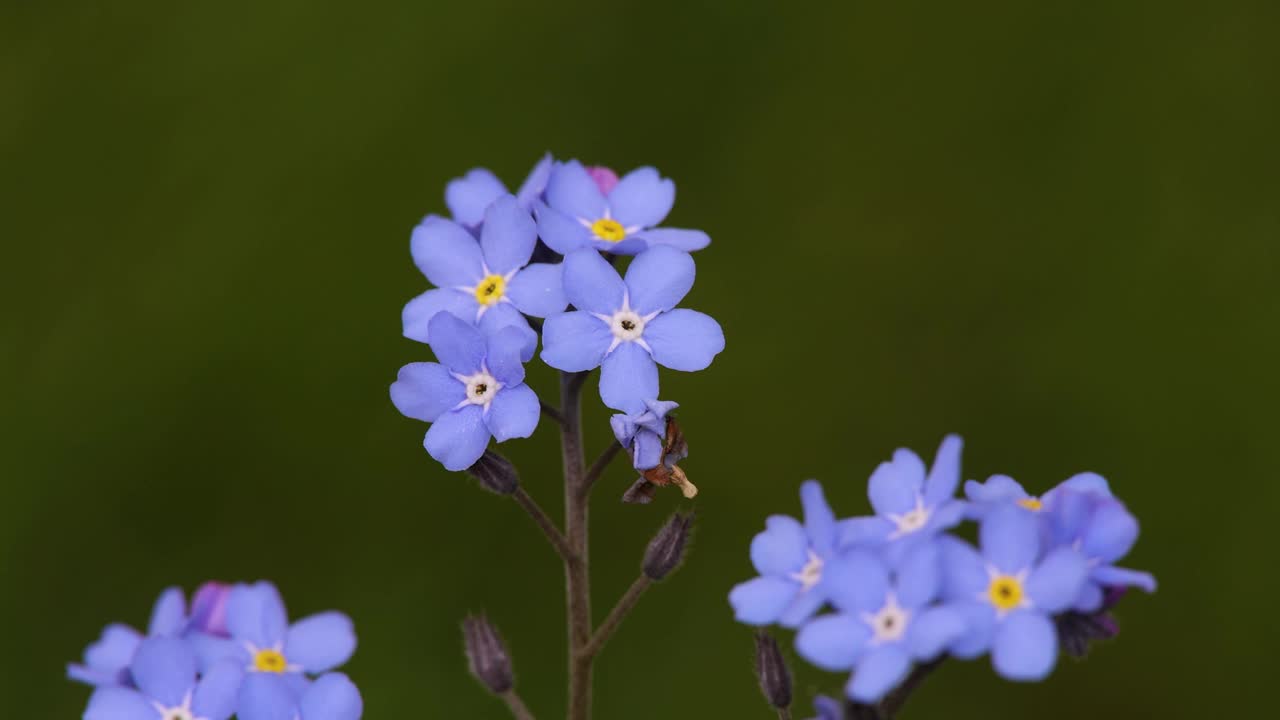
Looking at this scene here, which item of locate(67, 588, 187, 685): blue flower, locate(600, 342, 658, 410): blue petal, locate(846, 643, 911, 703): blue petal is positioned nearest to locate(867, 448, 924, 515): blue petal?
locate(846, 643, 911, 703): blue petal

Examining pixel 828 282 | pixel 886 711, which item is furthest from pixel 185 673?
pixel 828 282

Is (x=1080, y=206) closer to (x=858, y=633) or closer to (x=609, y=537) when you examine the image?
(x=609, y=537)

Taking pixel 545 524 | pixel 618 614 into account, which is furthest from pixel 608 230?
pixel 618 614

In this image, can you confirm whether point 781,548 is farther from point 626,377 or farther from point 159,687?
point 159,687

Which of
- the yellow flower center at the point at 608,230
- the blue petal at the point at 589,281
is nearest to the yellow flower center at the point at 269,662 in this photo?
the blue petal at the point at 589,281

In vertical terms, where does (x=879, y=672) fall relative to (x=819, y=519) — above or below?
below
